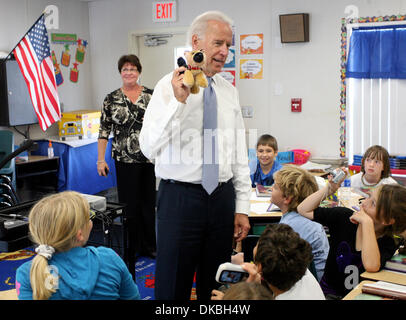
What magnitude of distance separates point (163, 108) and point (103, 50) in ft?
17.4

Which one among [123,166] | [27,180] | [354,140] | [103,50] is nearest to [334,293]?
[123,166]

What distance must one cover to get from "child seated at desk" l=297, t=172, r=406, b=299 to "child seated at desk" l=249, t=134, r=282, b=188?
1484 mm

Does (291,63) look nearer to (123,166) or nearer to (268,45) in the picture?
(268,45)

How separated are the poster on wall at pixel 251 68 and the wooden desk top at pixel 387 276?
3853 mm

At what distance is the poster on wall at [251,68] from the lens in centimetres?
555

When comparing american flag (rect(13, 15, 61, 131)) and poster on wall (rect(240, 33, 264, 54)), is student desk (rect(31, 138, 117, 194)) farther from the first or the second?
poster on wall (rect(240, 33, 264, 54))

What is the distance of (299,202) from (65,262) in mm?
1321

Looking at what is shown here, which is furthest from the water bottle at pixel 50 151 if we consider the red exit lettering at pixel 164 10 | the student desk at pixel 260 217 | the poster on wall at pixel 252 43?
the student desk at pixel 260 217

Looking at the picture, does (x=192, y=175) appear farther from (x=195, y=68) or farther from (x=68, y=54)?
(x=68, y=54)

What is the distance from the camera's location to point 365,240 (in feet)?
6.71

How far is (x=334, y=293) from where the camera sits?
2152 millimetres

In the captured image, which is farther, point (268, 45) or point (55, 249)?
point (268, 45)

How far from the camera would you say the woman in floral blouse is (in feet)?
11.9

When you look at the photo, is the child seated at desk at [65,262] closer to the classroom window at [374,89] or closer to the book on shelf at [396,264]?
the book on shelf at [396,264]
